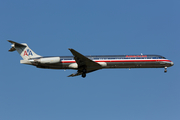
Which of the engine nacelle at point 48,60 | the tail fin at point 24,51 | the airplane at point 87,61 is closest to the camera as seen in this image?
the engine nacelle at point 48,60

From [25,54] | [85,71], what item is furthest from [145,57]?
[25,54]

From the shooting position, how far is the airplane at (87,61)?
120 ft

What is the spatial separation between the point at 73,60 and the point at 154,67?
1254cm

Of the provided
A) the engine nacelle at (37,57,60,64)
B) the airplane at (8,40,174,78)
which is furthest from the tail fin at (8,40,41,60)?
the engine nacelle at (37,57,60,64)

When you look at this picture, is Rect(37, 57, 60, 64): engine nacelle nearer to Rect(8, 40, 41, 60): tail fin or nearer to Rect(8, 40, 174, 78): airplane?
Rect(8, 40, 174, 78): airplane

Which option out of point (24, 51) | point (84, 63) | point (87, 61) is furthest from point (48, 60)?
point (87, 61)

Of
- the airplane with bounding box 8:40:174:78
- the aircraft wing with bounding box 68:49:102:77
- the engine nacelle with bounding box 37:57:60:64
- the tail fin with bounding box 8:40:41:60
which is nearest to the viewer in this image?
the aircraft wing with bounding box 68:49:102:77

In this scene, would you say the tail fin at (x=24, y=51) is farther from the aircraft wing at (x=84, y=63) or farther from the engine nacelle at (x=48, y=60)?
the aircraft wing at (x=84, y=63)

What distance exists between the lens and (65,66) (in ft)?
123

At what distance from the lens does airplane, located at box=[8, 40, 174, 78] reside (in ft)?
120

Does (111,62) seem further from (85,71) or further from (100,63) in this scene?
(85,71)

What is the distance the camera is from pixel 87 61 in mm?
36781

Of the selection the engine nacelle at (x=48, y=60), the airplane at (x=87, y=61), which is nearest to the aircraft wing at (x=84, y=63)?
the airplane at (x=87, y=61)

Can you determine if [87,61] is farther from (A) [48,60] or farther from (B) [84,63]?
(A) [48,60]
